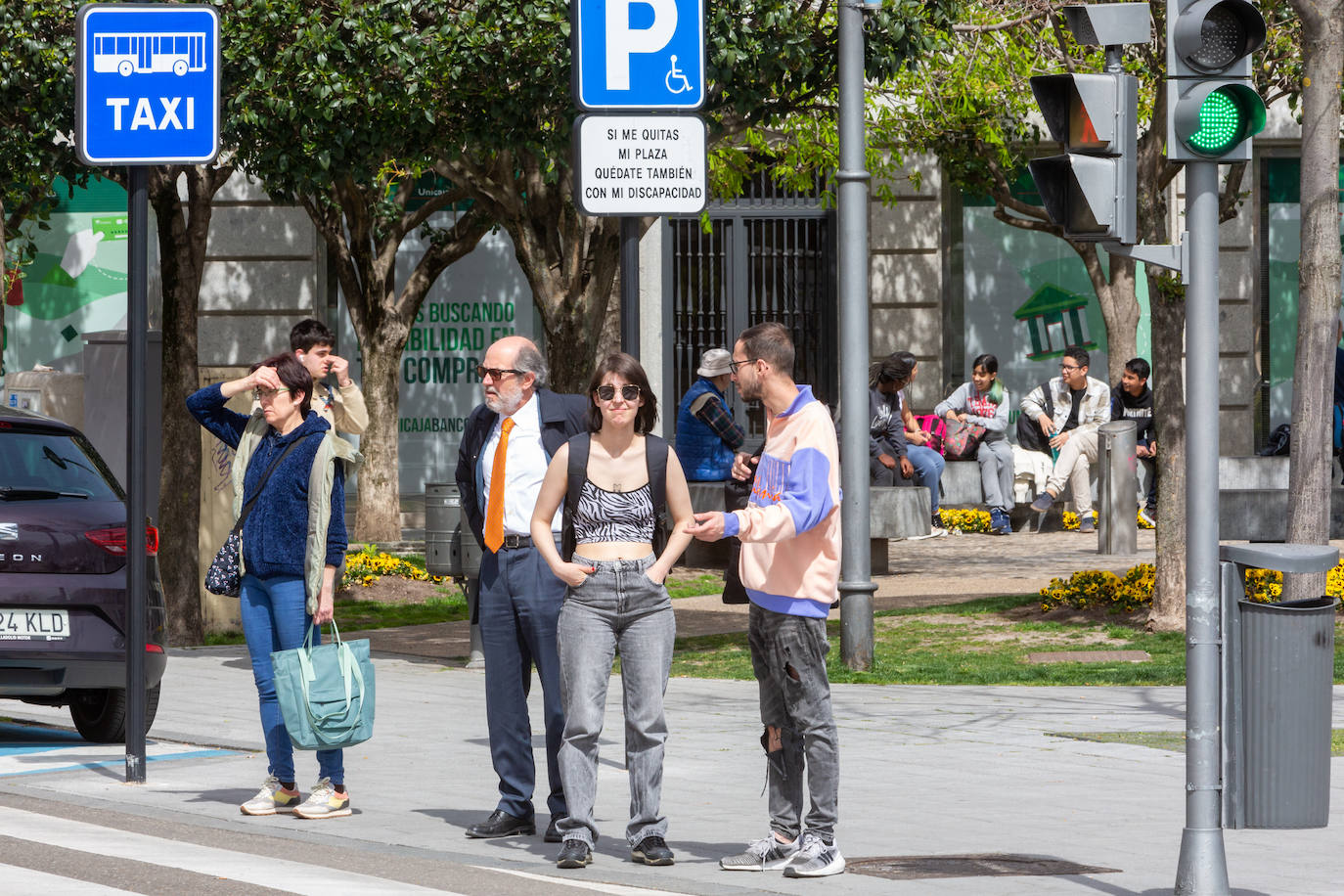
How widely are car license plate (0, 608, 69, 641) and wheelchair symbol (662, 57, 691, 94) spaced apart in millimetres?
3710

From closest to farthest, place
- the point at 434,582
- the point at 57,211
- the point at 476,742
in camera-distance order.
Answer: the point at 476,742 < the point at 434,582 < the point at 57,211

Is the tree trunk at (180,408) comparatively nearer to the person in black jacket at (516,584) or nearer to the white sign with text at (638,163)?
the white sign with text at (638,163)

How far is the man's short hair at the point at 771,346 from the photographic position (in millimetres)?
7164

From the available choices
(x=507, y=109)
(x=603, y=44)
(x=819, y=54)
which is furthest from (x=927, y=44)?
(x=603, y=44)

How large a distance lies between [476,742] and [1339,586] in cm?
609

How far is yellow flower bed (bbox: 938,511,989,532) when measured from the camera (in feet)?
72.1

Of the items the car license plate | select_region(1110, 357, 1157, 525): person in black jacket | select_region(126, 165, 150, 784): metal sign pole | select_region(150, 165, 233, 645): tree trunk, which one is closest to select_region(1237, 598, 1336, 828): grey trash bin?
select_region(126, 165, 150, 784): metal sign pole

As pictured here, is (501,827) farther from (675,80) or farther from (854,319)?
(854,319)

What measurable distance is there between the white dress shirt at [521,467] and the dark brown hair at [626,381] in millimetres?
420

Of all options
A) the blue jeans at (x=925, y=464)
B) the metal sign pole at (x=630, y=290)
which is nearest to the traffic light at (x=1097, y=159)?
the metal sign pole at (x=630, y=290)

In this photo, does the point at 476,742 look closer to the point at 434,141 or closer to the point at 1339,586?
the point at 434,141

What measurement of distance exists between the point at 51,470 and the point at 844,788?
4025 mm

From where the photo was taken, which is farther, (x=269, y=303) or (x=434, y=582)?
(x=269, y=303)

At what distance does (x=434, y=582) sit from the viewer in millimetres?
17875
